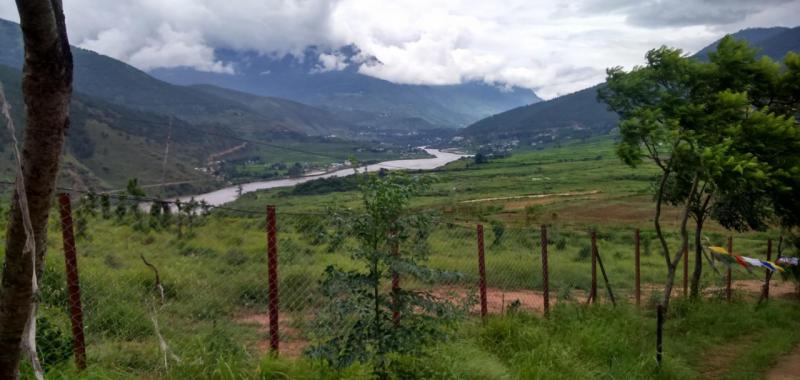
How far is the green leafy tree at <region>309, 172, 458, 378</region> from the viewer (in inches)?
166

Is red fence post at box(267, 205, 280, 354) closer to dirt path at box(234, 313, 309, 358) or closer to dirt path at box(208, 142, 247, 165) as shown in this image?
dirt path at box(234, 313, 309, 358)

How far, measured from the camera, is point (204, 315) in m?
8.85

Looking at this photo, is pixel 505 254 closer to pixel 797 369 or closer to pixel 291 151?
pixel 797 369

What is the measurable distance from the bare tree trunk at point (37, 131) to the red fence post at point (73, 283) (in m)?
3.17

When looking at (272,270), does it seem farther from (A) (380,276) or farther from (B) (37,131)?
(B) (37,131)

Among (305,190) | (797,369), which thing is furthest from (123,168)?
(797,369)

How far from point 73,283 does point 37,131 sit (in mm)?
3722

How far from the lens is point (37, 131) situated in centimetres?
185

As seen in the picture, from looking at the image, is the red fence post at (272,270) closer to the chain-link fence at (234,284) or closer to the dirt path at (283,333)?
the chain-link fence at (234,284)

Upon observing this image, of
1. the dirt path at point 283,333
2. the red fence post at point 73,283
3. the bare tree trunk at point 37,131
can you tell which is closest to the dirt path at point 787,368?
the dirt path at point 283,333

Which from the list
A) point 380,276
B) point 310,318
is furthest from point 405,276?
point 310,318

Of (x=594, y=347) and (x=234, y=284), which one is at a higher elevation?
(x=234, y=284)

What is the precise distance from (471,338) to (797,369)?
15.3 feet

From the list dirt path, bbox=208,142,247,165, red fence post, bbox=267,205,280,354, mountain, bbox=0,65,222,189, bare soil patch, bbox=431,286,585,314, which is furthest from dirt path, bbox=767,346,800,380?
dirt path, bbox=208,142,247,165
